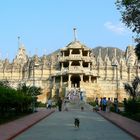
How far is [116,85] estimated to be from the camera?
85875mm

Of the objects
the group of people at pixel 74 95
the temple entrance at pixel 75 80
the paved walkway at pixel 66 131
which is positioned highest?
the temple entrance at pixel 75 80

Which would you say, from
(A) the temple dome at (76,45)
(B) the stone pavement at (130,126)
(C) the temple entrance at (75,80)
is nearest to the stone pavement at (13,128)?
(B) the stone pavement at (130,126)

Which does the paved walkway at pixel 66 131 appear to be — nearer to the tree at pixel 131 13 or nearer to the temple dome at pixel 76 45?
the tree at pixel 131 13

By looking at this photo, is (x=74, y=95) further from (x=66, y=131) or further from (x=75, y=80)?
(x=66, y=131)

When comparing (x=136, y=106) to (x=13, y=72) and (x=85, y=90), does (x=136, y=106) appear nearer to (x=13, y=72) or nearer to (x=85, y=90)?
(x=85, y=90)

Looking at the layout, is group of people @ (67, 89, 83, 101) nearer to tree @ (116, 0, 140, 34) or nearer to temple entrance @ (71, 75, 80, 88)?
temple entrance @ (71, 75, 80, 88)

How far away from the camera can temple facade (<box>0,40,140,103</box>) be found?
80750 mm

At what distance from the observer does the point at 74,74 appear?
81.4m

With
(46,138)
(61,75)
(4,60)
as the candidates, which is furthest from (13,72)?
(46,138)

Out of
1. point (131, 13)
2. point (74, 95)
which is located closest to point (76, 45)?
point (74, 95)

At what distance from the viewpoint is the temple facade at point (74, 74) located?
80750 mm

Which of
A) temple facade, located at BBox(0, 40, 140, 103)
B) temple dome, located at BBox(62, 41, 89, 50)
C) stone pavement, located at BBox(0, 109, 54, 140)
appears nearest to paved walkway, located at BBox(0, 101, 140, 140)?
stone pavement, located at BBox(0, 109, 54, 140)

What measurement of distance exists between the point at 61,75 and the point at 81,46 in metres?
7.24

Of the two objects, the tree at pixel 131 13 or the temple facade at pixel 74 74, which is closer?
the tree at pixel 131 13
